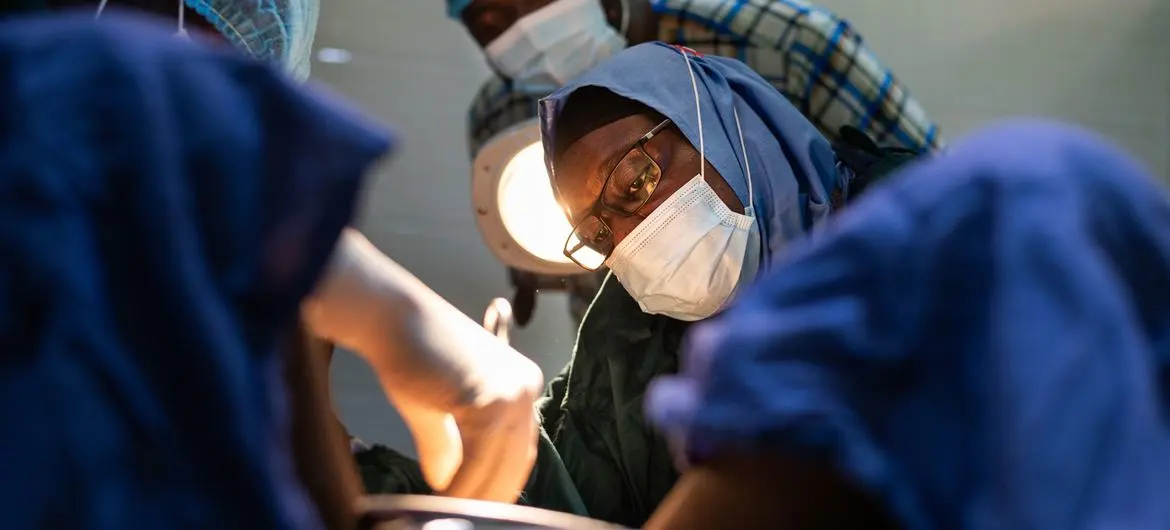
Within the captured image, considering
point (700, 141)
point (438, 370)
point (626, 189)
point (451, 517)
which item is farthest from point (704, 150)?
point (451, 517)

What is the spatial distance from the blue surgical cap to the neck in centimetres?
24

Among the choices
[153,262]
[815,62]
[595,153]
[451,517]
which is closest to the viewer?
[153,262]

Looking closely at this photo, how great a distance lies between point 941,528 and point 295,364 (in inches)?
13.9

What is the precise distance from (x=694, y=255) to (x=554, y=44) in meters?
0.53

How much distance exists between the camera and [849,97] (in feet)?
5.74

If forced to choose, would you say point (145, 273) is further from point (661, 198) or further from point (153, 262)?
point (661, 198)

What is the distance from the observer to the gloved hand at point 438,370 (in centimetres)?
79

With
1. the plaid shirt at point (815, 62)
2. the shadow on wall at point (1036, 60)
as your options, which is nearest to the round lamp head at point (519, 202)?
the plaid shirt at point (815, 62)

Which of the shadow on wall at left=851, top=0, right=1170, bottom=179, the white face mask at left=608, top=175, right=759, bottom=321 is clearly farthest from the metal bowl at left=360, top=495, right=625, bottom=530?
the shadow on wall at left=851, top=0, right=1170, bottom=179

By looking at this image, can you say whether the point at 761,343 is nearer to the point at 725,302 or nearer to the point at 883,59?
the point at 725,302

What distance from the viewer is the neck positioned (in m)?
1.92

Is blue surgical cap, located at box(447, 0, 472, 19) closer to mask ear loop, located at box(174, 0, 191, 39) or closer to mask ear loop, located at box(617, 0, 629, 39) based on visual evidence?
mask ear loop, located at box(617, 0, 629, 39)

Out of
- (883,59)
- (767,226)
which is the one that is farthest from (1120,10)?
(767,226)

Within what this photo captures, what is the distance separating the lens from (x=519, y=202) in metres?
1.79
